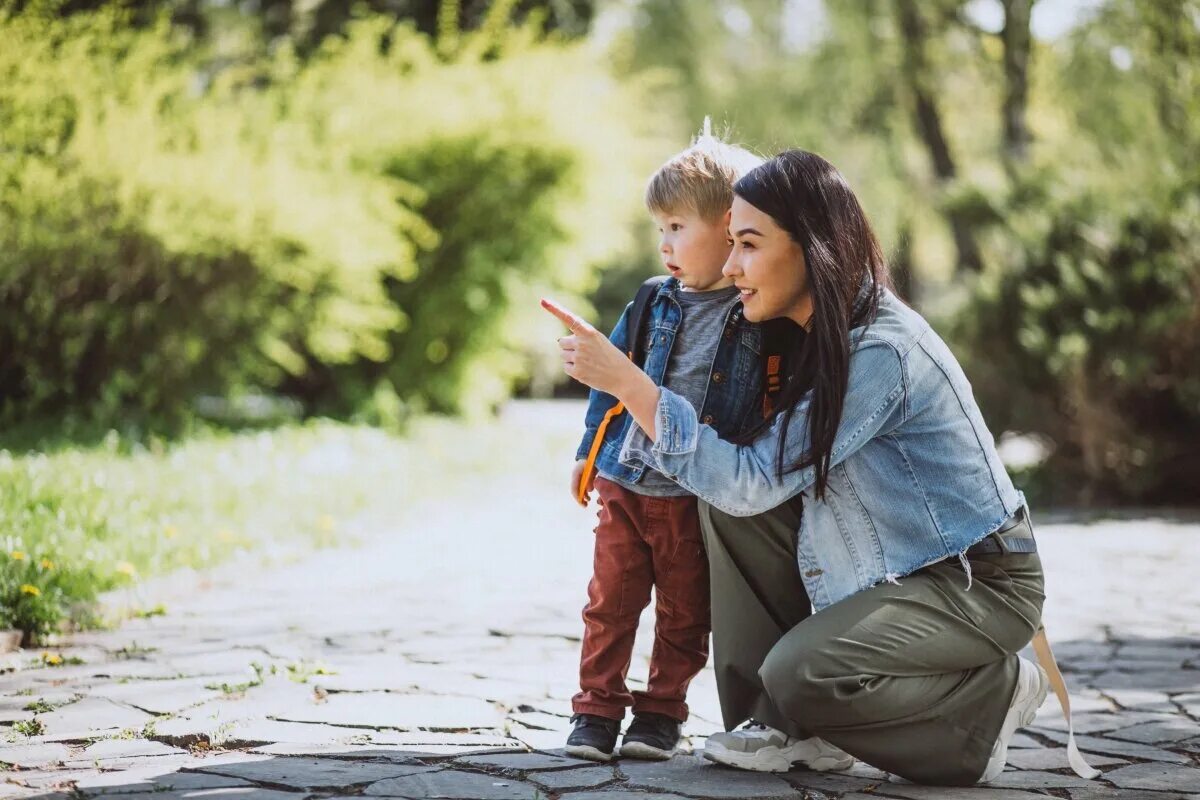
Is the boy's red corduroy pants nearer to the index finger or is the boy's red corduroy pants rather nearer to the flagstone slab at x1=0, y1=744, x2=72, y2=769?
the index finger

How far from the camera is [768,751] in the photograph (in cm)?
304

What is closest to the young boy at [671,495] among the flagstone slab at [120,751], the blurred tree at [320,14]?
the flagstone slab at [120,751]

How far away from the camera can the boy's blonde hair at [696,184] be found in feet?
10.6

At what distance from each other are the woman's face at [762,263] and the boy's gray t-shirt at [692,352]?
0.84ft

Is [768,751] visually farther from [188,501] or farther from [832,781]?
[188,501]

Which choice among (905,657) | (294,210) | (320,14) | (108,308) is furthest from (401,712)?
(320,14)

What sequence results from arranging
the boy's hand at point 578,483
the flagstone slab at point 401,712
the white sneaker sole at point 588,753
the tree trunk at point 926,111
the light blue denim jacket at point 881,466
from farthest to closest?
1. the tree trunk at point 926,111
2. the flagstone slab at point 401,712
3. the boy's hand at point 578,483
4. the white sneaker sole at point 588,753
5. the light blue denim jacket at point 881,466

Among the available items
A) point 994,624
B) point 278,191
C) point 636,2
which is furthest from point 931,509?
point 636,2

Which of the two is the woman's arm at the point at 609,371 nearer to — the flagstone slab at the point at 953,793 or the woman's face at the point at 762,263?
the woman's face at the point at 762,263

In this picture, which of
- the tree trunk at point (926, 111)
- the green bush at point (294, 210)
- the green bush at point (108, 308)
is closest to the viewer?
the green bush at point (108, 308)

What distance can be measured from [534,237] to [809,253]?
8818 mm

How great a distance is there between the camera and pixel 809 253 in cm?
287

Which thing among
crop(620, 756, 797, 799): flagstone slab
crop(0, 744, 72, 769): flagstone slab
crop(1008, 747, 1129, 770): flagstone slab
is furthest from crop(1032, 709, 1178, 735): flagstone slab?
crop(0, 744, 72, 769): flagstone slab

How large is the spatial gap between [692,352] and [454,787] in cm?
118
